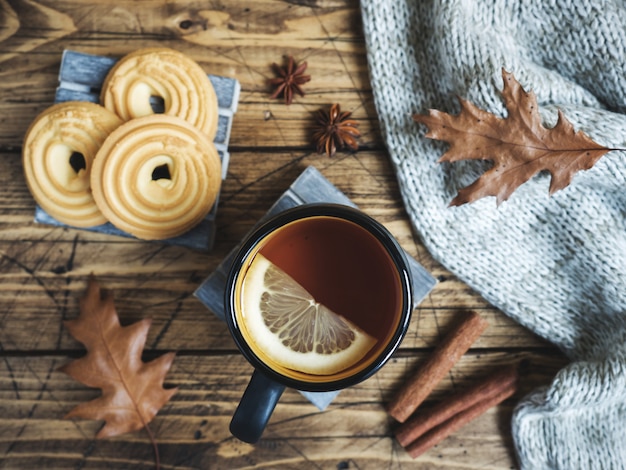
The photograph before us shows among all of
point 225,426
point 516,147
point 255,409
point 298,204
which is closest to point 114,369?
point 225,426

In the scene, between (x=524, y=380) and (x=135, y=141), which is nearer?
(x=135, y=141)

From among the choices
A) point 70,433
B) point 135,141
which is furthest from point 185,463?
point 135,141

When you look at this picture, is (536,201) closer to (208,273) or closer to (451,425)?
(451,425)

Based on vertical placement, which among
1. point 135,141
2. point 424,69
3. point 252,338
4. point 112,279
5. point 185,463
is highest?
point 424,69

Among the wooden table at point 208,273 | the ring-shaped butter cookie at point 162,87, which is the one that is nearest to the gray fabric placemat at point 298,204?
the wooden table at point 208,273

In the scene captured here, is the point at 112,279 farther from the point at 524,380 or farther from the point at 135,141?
the point at 524,380

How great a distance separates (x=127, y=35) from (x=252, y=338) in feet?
2.09

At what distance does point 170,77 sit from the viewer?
997 mm

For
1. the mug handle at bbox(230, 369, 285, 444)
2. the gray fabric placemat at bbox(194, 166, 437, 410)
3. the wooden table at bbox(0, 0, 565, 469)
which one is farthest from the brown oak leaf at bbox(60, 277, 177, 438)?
the mug handle at bbox(230, 369, 285, 444)

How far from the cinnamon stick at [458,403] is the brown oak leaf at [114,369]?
0.45 metres

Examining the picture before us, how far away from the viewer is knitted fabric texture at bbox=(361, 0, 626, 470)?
3.23 ft

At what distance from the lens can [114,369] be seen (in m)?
1.04

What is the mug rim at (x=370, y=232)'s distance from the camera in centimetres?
82

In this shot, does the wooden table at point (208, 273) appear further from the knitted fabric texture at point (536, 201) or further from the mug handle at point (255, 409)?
the mug handle at point (255, 409)
